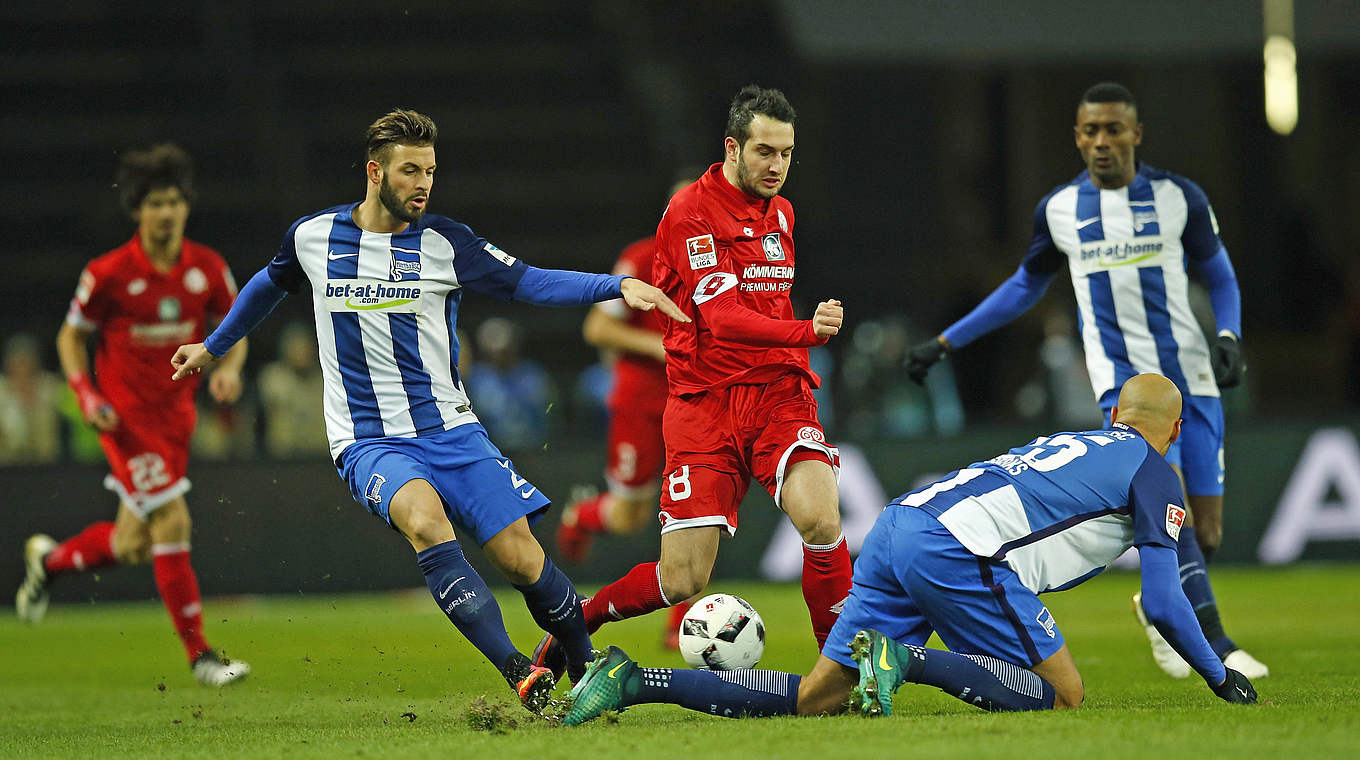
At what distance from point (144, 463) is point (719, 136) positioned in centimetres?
1165

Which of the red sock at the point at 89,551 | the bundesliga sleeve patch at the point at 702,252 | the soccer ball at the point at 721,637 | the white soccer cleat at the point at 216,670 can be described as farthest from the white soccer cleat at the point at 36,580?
the bundesliga sleeve patch at the point at 702,252

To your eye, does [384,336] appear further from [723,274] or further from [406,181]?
[723,274]

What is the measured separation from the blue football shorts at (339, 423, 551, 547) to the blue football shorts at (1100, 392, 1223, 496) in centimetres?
265

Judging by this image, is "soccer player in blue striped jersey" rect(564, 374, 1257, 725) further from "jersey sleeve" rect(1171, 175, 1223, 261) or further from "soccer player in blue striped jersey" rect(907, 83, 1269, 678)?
"jersey sleeve" rect(1171, 175, 1223, 261)

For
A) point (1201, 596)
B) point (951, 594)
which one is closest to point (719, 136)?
point (1201, 596)

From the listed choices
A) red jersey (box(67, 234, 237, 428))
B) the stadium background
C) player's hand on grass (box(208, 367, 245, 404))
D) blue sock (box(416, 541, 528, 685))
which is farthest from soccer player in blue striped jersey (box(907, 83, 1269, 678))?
the stadium background

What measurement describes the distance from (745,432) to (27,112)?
16.2m

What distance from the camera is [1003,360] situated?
59.1ft

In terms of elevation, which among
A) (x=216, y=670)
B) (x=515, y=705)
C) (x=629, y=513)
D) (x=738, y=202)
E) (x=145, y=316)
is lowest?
(x=216, y=670)

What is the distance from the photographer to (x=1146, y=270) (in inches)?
258

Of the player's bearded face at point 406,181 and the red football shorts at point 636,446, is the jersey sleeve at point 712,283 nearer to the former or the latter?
the player's bearded face at point 406,181

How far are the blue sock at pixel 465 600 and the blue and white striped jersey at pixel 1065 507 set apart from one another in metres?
1.44

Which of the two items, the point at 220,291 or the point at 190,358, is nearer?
the point at 190,358

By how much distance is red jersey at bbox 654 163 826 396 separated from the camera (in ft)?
18.9
